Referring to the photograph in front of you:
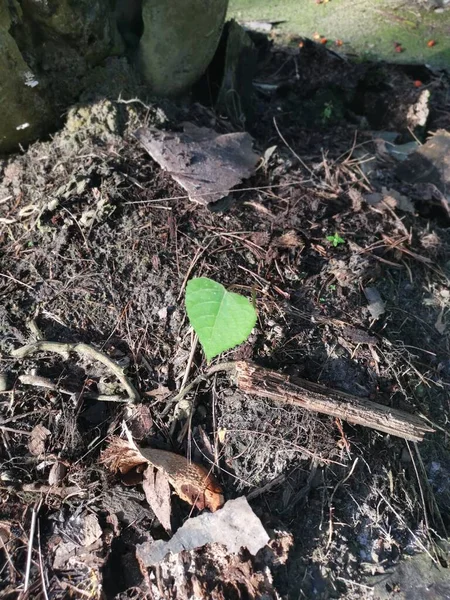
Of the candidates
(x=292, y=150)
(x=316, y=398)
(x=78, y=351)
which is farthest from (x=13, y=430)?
(x=292, y=150)

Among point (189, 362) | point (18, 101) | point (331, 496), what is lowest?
point (331, 496)

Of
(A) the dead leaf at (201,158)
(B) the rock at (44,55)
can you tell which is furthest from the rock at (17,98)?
(A) the dead leaf at (201,158)

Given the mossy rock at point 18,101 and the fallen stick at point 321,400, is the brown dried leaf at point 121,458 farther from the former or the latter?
the mossy rock at point 18,101

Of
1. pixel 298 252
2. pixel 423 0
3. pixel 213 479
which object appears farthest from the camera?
pixel 423 0

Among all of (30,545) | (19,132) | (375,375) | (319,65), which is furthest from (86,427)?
(319,65)

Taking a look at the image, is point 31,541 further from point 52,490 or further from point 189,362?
point 189,362

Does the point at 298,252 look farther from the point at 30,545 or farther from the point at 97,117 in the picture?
the point at 30,545
